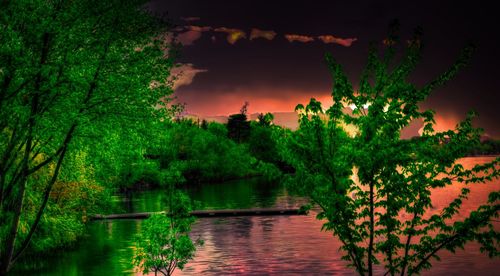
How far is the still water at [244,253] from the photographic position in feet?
123

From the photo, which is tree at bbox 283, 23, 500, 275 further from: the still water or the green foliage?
the green foliage

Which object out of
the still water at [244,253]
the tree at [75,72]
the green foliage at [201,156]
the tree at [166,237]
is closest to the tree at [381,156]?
the tree at [75,72]

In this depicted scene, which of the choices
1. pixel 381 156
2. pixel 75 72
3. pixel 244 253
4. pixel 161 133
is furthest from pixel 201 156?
pixel 381 156

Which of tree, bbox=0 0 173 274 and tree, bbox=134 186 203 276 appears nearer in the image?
tree, bbox=0 0 173 274

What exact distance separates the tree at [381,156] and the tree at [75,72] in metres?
9.42

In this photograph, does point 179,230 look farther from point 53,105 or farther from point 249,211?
point 249,211

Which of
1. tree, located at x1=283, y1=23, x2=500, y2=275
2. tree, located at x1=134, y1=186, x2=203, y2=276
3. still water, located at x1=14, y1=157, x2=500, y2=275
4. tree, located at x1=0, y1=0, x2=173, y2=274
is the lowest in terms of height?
still water, located at x1=14, y1=157, x2=500, y2=275

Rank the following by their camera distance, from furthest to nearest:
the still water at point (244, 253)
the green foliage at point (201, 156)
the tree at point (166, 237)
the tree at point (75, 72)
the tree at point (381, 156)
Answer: the green foliage at point (201, 156), the still water at point (244, 253), the tree at point (166, 237), the tree at point (75, 72), the tree at point (381, 156)

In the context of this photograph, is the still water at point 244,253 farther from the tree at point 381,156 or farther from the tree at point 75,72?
the tree at point 381,156

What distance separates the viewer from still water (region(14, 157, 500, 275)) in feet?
123

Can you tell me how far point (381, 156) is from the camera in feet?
46.5

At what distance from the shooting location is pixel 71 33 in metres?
22.0

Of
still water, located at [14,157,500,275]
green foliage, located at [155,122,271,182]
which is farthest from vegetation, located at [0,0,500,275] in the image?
green foliage, located at [155,122,271,182]

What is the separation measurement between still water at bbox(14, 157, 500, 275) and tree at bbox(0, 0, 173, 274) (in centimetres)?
1551
